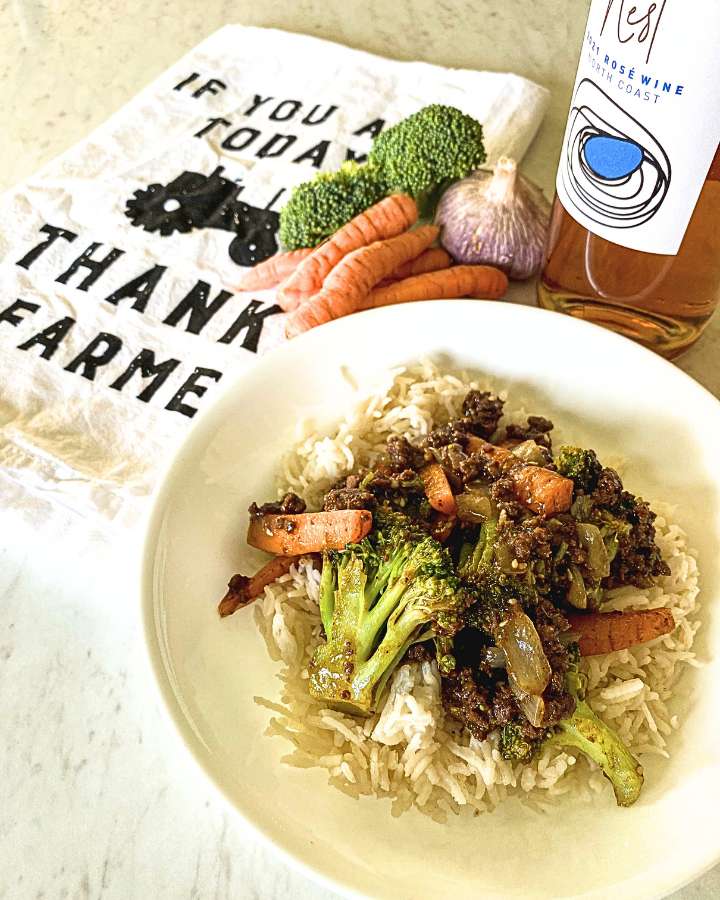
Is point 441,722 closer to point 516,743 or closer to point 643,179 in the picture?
point 516,743

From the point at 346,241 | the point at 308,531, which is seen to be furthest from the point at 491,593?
the point at 346,241

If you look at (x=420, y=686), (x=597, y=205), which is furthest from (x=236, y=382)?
(x=597, y=205)

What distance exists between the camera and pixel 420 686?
1.13 metres

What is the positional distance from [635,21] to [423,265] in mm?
755

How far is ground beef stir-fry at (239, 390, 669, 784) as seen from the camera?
1.07m

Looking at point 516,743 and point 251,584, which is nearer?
point 516,743

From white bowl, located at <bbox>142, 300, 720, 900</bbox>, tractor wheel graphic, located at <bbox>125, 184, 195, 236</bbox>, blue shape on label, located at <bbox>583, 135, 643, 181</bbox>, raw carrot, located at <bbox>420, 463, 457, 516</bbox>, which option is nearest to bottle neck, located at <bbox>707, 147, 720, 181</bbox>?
blue shape on label, located at <bbox>583, 135, 643, 181</bbox>

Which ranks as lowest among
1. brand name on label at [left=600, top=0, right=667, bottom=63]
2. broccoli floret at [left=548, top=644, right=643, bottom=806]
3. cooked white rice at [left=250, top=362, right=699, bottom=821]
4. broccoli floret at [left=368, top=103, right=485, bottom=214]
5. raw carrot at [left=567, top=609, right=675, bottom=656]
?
cooked white rice at [left=250, top=362, right=699, bottom=821]

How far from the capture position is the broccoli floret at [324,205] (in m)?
1.88

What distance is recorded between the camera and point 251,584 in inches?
49.1

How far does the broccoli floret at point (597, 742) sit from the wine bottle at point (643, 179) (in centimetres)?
74

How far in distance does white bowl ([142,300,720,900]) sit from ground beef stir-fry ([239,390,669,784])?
0.33ft

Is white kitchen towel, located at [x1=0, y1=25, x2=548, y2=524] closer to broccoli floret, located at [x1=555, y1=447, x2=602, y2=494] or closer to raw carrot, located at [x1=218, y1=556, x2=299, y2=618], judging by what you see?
raw carrot, located at [x1=218, y1=556, x2=299, y2=618]

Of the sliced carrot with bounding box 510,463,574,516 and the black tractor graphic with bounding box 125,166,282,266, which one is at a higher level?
the sliced carrot with bounding box 510,463,574,516
